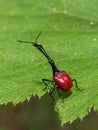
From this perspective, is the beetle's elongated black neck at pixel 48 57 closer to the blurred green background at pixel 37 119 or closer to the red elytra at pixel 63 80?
the red elytra at pixel 63 80

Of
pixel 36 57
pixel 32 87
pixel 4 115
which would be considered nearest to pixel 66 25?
pixel 36 57

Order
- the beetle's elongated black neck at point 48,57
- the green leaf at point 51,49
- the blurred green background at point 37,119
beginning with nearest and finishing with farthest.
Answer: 1. the green leaf at point 51,49
2. the beetle's elongated black neck at point 48,57
3. the blurred green background at point 37,119

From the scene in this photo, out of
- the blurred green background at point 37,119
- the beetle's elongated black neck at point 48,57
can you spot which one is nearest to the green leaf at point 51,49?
the beetle's elongated black neck at point 48,57

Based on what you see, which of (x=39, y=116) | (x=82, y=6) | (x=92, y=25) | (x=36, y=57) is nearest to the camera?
(x=36, y=57)

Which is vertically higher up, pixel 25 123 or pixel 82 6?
pixel 82 6

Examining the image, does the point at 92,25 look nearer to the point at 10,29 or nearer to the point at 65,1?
the point at 65,1

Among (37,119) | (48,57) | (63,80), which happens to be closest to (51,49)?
(48,57)

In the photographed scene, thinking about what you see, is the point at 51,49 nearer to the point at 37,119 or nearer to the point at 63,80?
the point at 63,80
